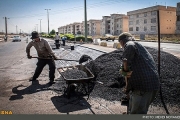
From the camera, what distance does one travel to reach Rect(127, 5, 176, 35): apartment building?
50.3 m

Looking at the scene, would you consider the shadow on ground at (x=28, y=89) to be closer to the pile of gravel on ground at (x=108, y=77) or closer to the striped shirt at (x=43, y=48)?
the striped shirt at (x=43, y=48)

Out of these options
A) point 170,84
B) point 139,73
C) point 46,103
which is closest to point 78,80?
point 46,103

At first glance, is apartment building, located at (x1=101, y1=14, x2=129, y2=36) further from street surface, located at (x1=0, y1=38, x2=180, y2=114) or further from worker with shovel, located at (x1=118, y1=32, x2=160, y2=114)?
worker with shovel, located at (x1=118, y1=32, x2=160, y2=114)

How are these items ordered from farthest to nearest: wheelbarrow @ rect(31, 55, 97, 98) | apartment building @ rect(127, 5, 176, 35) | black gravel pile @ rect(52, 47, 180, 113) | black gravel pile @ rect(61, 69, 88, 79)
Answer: apartment building @ rect(127, 5, 176, 35) < black gravel pile @ rect(61, 69, 88, 79) < wheelbarrow @ rect(31, 55, 97, 98) < black gravel pile @ rect(52, 47, 180, 113)

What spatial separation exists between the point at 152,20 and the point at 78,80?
170 ft

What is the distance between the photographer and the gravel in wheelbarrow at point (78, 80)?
4.91 meters

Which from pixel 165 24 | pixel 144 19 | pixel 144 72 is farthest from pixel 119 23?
pixel 144 72

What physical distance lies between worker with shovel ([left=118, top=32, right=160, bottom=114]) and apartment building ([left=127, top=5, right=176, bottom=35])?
47754 mm

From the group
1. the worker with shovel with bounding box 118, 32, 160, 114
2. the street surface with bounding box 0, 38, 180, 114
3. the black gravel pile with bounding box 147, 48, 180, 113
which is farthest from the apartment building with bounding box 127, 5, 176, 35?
the worker with shovel with bounding box 118, 32, 160, 114

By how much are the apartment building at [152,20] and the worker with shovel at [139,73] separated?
47754mm

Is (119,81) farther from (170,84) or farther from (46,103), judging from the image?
(46,103)

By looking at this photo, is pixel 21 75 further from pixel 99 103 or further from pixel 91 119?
pixel 91 119

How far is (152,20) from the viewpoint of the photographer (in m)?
52.3

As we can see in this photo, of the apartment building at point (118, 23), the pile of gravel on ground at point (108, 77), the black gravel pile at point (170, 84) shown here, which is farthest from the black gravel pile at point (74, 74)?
the apartment building at point (118, 23)
